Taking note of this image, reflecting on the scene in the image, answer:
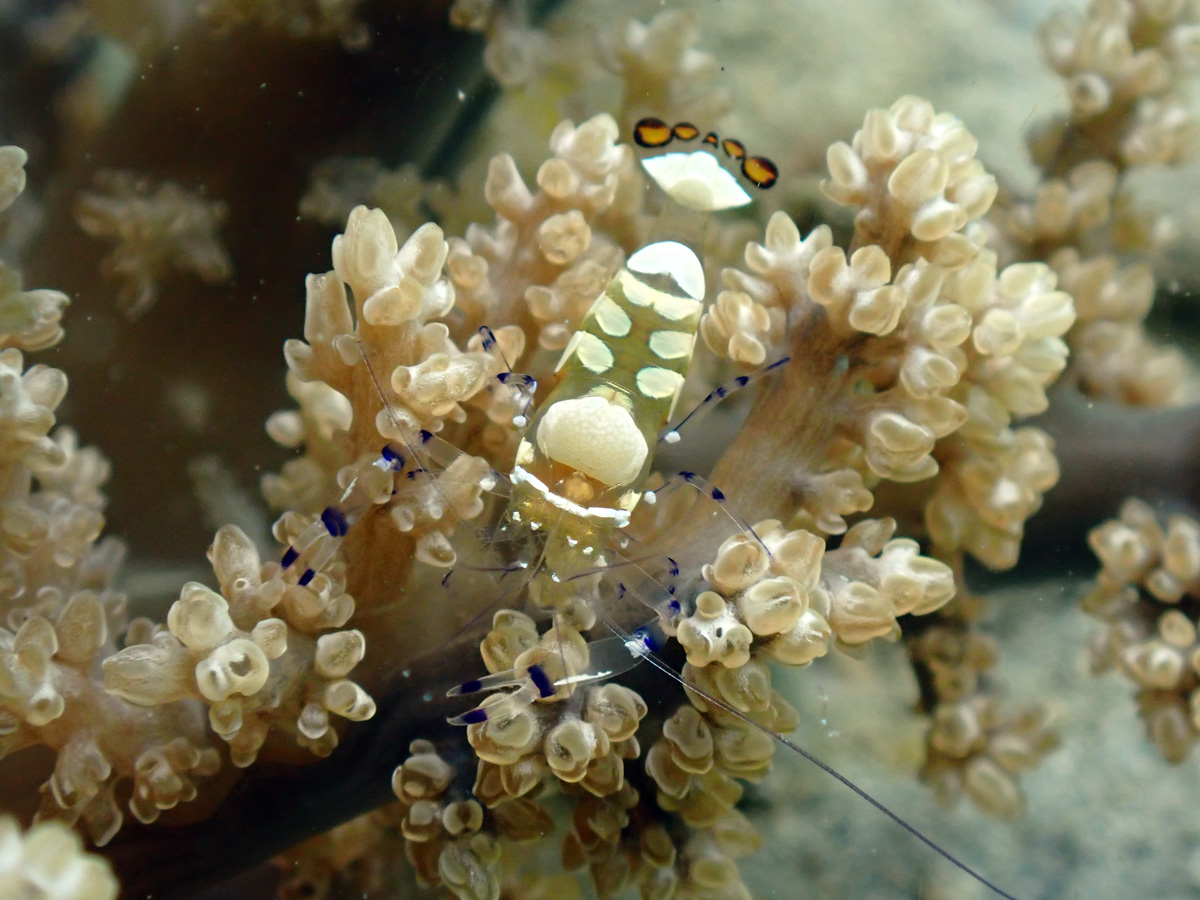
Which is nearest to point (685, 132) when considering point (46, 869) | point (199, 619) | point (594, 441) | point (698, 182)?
point (698, 182)

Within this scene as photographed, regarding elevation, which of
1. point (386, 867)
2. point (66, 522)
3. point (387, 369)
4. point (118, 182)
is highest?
point (387, 369)

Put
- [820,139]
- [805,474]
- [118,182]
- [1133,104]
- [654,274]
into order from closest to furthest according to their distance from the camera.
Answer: [805,474] < [654,274] < [118,182] < [1133,104] < [820,139]

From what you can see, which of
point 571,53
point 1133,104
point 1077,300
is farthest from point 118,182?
point 1133,104

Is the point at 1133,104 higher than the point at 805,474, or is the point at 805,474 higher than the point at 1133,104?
the point at 1133,104

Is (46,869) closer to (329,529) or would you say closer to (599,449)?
(329,529)

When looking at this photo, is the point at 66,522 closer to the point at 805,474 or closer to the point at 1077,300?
the point at 805,474

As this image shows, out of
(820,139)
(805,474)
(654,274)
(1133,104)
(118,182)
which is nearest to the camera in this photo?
(805,474)

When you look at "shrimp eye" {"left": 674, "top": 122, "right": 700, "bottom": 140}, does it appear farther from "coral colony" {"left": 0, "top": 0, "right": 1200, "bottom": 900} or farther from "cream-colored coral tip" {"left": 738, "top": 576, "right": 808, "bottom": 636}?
"cream-colored coral tip" {"left": 738, "top": 576, "right": 808, "bottom": 636}

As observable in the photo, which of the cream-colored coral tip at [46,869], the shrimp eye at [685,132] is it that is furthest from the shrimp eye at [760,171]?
the cream-colored coral tip at [46,869]

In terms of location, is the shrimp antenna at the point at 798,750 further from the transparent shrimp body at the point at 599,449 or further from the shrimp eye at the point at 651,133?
the shrimp eye at the point at 651,133
